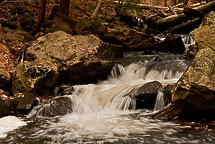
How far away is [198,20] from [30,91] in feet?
41.5

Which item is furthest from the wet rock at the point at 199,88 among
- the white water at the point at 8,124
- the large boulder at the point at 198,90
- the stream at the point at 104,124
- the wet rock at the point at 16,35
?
the wet rock at the point at 16,35

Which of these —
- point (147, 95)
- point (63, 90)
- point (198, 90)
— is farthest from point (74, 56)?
point (198, 90)

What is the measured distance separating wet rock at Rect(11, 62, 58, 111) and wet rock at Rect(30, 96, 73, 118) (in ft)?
1.35

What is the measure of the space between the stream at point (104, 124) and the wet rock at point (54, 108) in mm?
29

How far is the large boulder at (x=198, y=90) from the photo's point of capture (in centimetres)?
Answer: 429

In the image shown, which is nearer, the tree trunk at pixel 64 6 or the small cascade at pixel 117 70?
the small cascade at pixel 117 70

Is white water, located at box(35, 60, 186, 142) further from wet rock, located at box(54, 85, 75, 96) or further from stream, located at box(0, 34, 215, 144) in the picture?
wet rock, located at box(54, 85, 75, 96)

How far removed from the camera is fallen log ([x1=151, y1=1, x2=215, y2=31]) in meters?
14.7

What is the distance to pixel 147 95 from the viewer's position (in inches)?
235

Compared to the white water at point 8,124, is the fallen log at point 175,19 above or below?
above

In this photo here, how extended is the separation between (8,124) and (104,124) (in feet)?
7.63

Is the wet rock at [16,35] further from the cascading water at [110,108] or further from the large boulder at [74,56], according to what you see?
the cascading water at [110,108]

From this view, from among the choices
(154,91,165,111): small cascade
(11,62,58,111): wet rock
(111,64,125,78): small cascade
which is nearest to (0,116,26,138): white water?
(11,62,58,111): wet rock

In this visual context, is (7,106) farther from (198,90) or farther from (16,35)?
(16,35)
